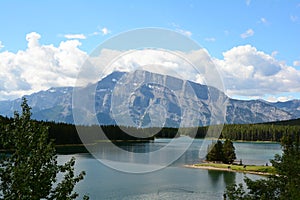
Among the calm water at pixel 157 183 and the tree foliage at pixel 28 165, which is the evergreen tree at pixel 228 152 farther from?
the tree foliage at pixel 28 165

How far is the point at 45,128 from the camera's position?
558 inches

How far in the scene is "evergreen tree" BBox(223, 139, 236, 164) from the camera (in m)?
88.4

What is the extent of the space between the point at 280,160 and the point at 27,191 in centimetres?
1365

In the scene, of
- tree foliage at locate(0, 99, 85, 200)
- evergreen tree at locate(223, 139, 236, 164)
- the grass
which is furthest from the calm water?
tree foliage at locate(0, 99, 85, 200)

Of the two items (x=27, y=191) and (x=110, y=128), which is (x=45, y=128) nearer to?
(x=27, y=191)

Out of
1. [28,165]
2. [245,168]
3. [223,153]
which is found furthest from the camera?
[223,153]

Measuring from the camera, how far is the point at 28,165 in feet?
41.5

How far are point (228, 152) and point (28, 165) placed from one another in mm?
81108

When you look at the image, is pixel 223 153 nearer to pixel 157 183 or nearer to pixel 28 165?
pixel 157 183

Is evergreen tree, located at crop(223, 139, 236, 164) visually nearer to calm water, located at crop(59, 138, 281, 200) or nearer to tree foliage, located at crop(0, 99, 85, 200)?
calm water, located at crop(59, 138, 281, 200)

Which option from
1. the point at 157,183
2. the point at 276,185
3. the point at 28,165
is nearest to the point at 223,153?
the point at 157,183

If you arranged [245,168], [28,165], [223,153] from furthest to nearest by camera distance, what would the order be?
[223,153] → [245,168] → [28,165]

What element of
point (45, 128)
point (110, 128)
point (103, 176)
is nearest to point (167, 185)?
point (103, 176)

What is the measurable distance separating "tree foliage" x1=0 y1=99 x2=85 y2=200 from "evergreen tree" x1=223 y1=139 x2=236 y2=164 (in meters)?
78.7
